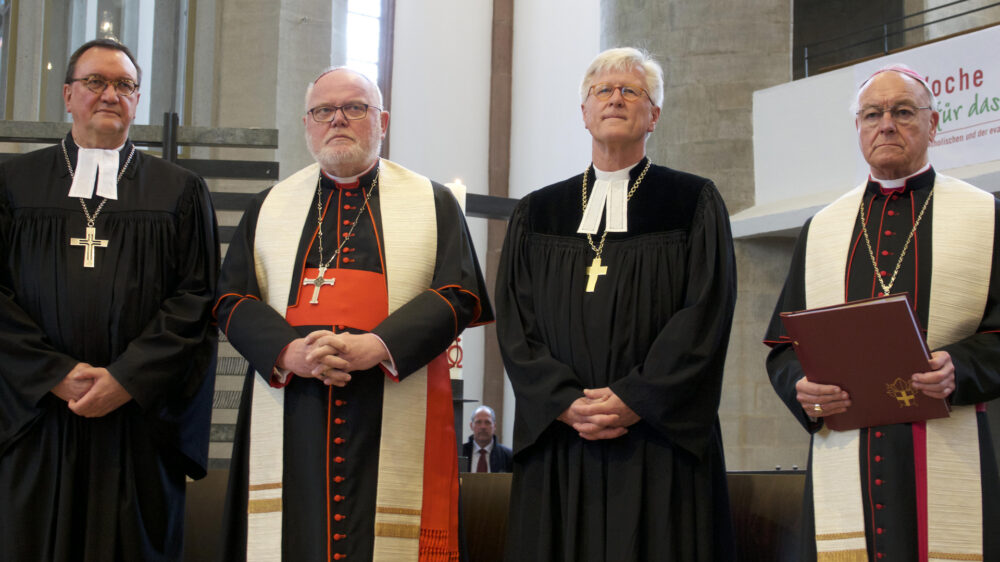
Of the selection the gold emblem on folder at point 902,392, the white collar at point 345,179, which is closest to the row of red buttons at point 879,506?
the gold emblem on folder at point 902,392

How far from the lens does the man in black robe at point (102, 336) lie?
11.5ft

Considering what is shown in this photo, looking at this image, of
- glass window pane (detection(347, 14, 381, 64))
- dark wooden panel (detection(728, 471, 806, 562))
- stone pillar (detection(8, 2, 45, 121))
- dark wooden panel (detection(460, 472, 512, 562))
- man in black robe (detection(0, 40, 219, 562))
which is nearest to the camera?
man in black robe (detection(0, 40, 219, 562))

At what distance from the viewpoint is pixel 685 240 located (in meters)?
3.58

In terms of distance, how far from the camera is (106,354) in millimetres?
3666

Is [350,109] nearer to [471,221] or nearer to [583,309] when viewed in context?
[583,309]

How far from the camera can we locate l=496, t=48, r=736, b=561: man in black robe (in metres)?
3.32

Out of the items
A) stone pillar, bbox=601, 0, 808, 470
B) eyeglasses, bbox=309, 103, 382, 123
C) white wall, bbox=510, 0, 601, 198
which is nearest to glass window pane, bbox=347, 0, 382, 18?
white wall, bbox=510, 0, 601, 198

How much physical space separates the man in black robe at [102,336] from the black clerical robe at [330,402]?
0.21 meters

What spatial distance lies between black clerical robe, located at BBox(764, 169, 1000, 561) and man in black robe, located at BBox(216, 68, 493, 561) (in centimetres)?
105

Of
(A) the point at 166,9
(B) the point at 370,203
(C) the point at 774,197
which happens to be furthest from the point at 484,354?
(B) the point at 370,203

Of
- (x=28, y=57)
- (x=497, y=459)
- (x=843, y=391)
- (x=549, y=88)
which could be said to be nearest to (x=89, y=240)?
(x=843, y=391)

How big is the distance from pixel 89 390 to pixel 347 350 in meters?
0.84

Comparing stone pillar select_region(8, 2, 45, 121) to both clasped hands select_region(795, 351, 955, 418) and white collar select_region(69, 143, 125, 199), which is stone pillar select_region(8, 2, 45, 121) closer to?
white collar select_region(69, 143, 125, 199)

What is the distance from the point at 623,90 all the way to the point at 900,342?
4.05ft
